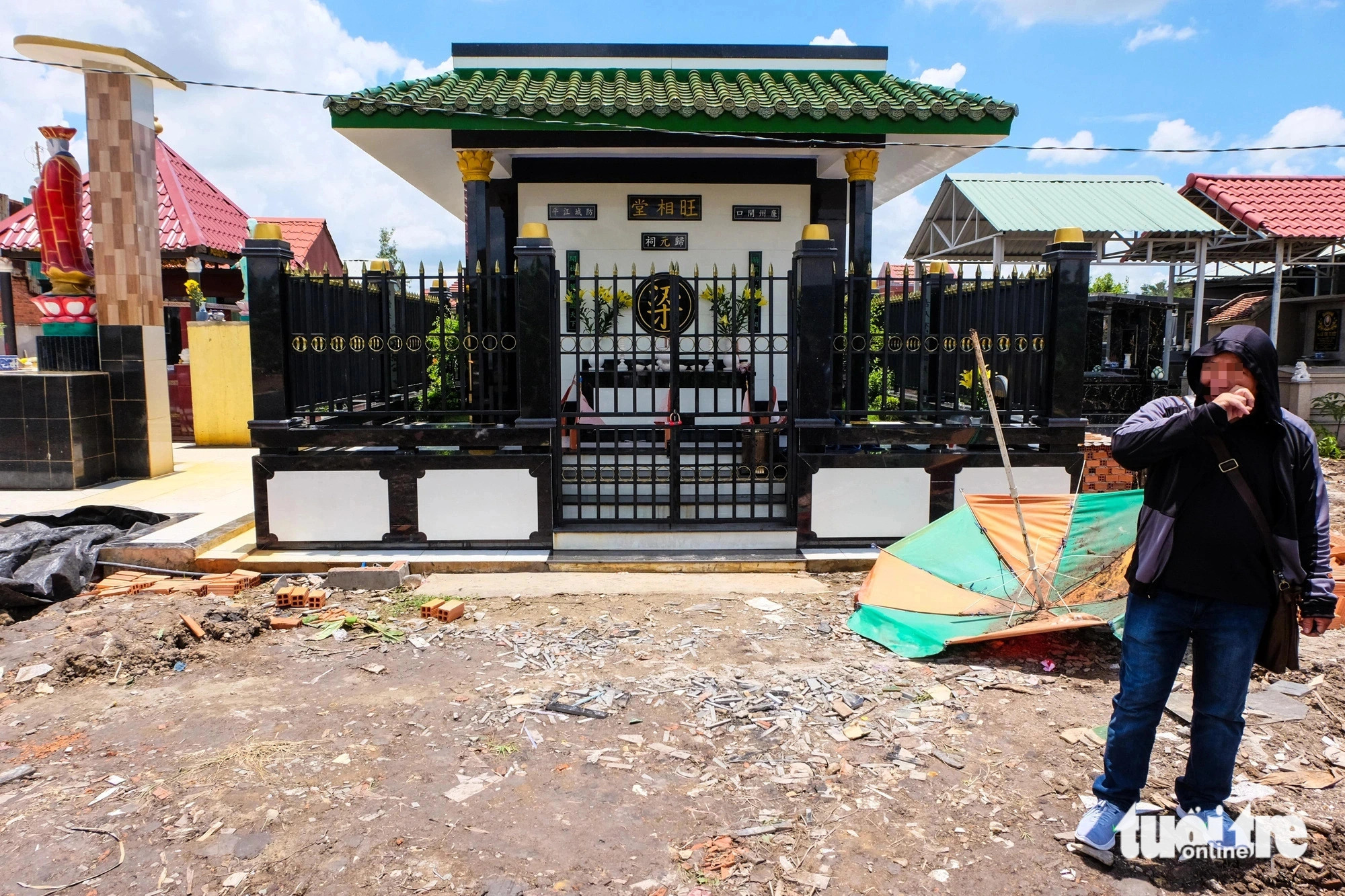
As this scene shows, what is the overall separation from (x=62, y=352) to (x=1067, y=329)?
1173cm

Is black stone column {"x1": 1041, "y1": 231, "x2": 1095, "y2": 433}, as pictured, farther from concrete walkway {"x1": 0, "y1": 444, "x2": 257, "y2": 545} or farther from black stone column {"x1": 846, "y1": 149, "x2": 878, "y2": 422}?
concrete walkway {"x1": 0, "y1": 444, "x2": 257, "y2": 545}

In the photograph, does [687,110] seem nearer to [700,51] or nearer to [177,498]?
[700,51]

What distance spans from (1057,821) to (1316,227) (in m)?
19.7

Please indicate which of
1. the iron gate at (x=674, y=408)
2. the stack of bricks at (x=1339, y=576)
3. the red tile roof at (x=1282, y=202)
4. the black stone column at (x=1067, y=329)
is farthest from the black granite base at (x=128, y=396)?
the red tile roof at (x=1282, y=202)

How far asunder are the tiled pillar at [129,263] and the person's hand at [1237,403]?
11845 mm

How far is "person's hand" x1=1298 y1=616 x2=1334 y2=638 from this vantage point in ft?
10.3

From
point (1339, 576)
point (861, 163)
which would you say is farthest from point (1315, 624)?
point (861, 163)

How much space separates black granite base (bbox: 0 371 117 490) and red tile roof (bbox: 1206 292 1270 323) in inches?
1013

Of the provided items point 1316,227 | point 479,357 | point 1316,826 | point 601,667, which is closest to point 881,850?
point 1316,826

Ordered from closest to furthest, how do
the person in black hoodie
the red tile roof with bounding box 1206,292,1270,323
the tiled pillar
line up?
the person in black hoodie, the tiled pillar, the red tile roof with bounding box 1206,292,1270,323

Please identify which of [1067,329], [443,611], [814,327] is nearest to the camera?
[443,611]

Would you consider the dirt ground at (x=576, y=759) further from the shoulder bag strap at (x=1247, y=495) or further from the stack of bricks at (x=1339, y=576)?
the shoulder bag strap at (x=1247, y=495)

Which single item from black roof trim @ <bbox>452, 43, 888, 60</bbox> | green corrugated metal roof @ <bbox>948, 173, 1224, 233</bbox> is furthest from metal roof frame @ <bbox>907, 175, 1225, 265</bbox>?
black roof trim @ <bbox>452, 43, 888, 60</bbox>

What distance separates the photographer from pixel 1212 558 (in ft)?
10.2
